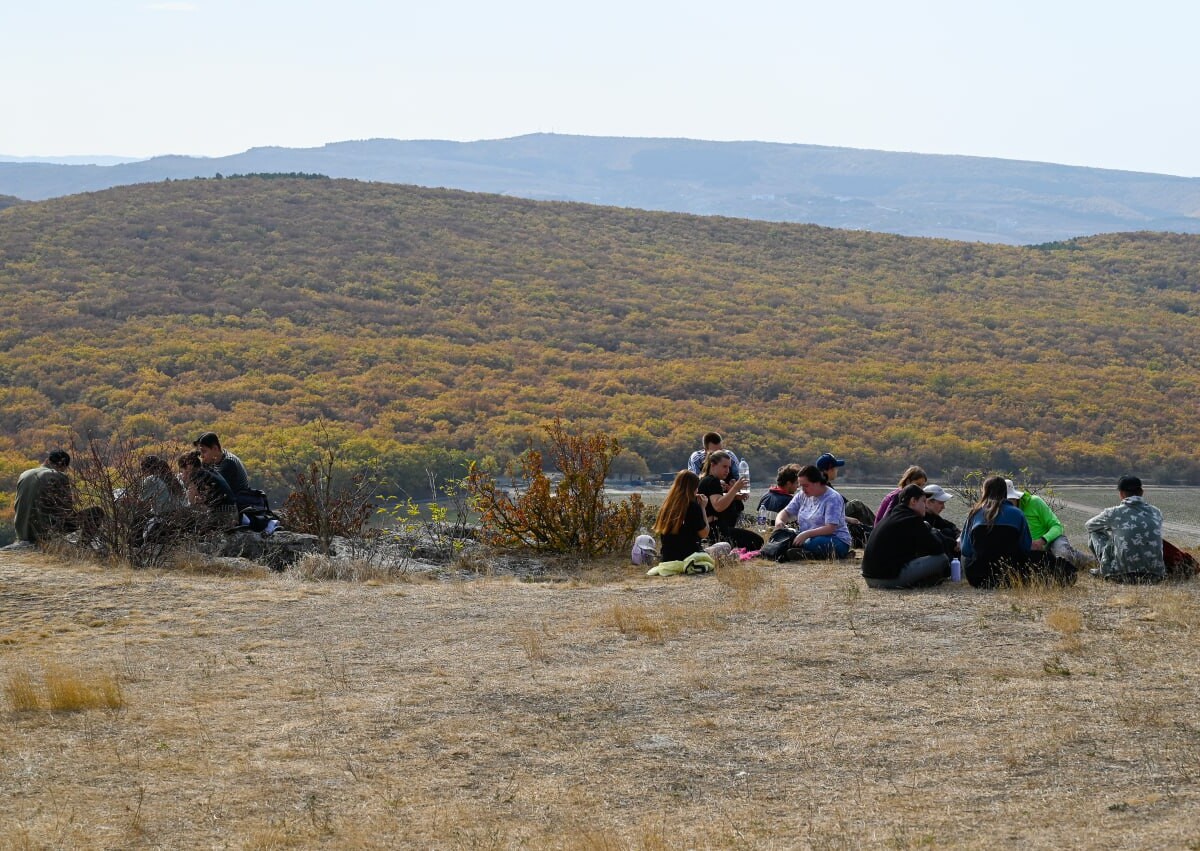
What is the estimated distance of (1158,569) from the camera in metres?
8.51

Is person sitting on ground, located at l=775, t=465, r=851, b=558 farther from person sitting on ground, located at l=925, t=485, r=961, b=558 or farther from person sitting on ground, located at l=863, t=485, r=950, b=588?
person sitting on ground, located at l=863, t=485, r=950, b=588

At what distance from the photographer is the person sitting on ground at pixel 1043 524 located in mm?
8805

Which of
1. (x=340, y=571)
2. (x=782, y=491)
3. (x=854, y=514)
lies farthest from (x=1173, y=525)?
(x=340, y=571)

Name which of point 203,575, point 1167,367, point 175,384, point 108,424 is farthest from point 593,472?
point 1167,367

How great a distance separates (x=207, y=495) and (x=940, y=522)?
5.65m

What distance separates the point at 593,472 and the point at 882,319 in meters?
41.0

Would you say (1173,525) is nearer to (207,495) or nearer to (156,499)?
(207,495)

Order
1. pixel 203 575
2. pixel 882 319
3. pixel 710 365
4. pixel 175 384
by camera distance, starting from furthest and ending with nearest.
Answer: pixel 882 319 → pixel 710 365 → pixel 175 384 → pixel 203 575

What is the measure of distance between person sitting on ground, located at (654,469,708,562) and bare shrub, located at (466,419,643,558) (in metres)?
1.31

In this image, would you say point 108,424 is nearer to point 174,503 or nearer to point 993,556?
point 174,503

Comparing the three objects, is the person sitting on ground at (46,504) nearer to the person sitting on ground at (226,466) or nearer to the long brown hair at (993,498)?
the person sitting on ground at (226,466)

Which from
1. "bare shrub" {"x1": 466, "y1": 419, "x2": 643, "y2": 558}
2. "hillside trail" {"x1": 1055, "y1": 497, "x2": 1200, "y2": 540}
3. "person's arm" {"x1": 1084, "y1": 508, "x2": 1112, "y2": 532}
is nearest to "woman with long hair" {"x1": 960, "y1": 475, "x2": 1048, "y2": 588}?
"person's arm" {"x1": 1084, "y1": 508, "x2": 1112, "y2": 532}

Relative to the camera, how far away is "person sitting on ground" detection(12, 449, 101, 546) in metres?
10.6

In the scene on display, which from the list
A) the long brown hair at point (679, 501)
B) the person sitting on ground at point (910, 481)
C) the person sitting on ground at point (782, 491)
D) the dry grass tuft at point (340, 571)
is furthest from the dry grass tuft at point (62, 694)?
the person sitting on ground at point (782, 491)
